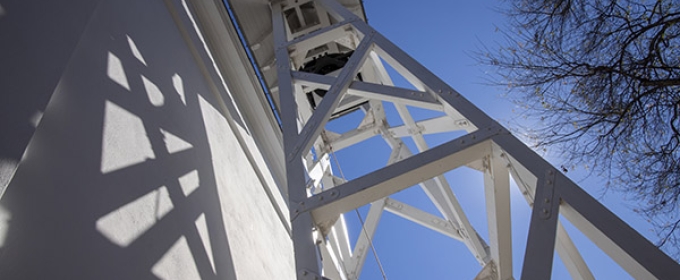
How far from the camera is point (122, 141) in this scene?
214 centimetres

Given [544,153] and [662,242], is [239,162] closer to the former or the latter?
[544,153]

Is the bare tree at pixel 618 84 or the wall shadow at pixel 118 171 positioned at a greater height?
the bare tree at pixel 618 84

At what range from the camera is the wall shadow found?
58.4 inches

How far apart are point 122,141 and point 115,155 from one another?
0.12m

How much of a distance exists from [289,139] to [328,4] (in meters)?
2.11

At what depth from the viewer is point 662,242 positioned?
3139mm

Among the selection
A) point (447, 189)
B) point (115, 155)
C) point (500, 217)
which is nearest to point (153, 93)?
point (115, 155)

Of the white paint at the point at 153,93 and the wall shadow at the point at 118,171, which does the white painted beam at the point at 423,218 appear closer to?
the wall shadow at the point at 118,171

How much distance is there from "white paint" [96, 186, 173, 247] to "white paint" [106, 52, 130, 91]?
58 centimetres

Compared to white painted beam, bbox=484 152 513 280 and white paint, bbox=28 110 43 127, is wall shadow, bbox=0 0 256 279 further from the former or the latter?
white painted beam, bbox=484 152 513 280

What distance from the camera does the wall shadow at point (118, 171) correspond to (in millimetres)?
1482

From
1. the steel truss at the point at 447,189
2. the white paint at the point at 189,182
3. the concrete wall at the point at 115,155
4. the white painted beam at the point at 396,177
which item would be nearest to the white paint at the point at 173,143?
the concrete wall at the point at 115,155

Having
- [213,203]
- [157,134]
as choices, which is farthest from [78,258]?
[213,203]

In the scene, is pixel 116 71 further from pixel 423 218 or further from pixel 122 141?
pixel 423 218
